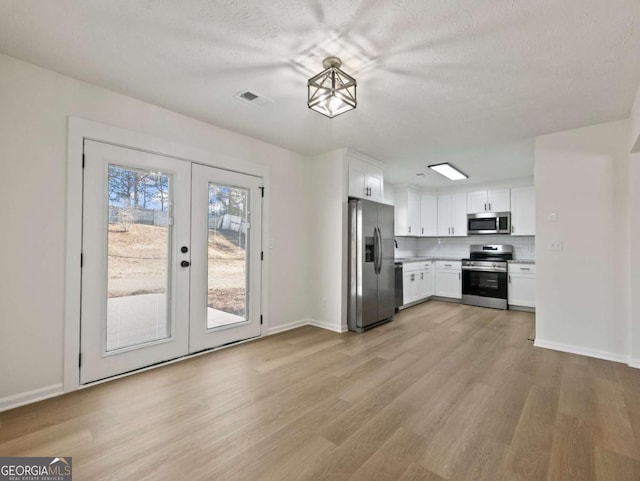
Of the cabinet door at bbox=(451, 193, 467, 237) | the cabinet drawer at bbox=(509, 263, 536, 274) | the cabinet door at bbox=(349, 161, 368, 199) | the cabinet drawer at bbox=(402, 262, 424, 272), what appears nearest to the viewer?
the cabinet door at bbox=(349, 161, 368, 199)

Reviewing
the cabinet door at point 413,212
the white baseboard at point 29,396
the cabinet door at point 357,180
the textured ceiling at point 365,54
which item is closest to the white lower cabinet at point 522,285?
the cabinet door at point 413,212

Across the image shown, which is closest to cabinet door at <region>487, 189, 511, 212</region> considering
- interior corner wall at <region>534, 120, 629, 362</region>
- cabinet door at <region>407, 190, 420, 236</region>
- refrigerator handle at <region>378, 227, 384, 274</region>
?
cabinet door at <region>407, 190, 420, 236</region>

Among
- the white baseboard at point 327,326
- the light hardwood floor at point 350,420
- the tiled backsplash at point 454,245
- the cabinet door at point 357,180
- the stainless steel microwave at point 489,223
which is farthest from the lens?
the tiled backsplash at point 454,245

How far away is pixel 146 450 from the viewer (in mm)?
1709

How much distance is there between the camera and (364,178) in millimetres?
4508

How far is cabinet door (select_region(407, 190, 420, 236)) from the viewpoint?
641cm

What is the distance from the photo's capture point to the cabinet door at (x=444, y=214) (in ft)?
21.3

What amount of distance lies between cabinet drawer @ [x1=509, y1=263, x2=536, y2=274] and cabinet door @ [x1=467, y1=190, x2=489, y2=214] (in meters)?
1.27

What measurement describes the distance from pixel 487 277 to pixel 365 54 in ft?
16.3

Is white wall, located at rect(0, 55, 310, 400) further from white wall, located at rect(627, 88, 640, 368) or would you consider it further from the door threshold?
white wall, located at rect(627, 88, 640, 368)

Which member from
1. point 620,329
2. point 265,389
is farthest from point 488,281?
point 265,389

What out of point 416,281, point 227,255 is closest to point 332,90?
point 227,255

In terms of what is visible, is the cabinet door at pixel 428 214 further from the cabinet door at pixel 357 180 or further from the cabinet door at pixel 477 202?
the cabinet door at pixel 357 180

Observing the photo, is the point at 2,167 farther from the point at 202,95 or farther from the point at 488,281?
the point at 488,281
